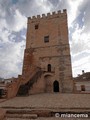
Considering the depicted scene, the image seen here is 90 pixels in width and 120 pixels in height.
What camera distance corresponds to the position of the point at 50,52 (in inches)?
850

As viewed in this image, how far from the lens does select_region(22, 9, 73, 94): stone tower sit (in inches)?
784

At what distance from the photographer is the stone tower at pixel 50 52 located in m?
19.9

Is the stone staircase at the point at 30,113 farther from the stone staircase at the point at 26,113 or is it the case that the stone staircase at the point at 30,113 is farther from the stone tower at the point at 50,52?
the stone tower at the point at 50,52

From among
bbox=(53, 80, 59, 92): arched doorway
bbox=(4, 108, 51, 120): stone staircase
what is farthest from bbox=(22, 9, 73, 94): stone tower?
bbox=(4, 108, 51, 120): stone staircase

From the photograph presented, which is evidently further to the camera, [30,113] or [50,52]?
[50,52]

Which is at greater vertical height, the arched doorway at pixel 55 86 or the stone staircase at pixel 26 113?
the arched doorway at pixel 55 86

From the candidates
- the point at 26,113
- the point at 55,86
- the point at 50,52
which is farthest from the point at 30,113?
the point at 50,52

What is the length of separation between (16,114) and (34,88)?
9558mm

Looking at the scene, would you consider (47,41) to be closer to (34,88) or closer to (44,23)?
(44,23)

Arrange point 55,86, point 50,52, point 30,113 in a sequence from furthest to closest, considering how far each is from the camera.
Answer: point 50,52, point 55,86, point 30,113

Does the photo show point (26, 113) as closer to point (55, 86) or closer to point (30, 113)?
→ point (30, 113)

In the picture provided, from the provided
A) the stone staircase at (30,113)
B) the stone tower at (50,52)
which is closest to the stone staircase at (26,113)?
the stone staircase at (30,113)

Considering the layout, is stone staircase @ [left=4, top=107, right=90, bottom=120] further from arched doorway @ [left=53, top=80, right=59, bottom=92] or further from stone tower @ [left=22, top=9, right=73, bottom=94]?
arched doorway @ [left=53, top=80, right=59, bottom=92]

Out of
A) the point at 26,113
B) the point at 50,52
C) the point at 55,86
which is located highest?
the point at 50,52
